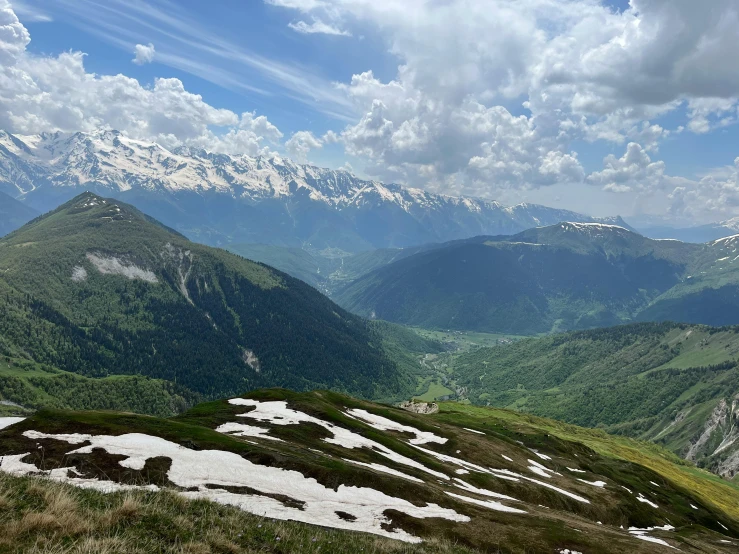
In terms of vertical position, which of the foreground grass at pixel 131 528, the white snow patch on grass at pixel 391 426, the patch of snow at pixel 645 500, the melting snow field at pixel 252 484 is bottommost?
the patch of snow at pixel 645 500

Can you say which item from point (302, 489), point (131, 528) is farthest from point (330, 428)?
point (131, 528)

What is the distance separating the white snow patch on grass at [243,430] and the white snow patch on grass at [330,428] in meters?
6.46

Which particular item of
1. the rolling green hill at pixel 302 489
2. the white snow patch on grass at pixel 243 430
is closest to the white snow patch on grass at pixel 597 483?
the rolling green hill at pixel 302 489

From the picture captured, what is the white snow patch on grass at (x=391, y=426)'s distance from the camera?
11581 centimetres

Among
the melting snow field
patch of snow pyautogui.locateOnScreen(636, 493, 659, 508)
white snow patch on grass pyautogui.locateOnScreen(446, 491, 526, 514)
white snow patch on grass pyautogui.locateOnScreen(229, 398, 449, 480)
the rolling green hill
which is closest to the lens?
the rolling green hill

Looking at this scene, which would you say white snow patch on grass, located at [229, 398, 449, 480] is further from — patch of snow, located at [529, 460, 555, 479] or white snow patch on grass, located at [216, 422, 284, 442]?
patch of snow, located at [529, 460, 555, 479]

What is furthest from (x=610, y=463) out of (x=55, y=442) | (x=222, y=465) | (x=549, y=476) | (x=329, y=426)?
(x=55, y=442)

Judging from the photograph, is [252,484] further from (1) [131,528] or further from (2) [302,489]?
(1) [131,528]

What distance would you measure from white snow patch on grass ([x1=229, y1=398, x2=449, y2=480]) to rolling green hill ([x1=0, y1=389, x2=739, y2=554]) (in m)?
0.47

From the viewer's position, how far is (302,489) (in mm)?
49688

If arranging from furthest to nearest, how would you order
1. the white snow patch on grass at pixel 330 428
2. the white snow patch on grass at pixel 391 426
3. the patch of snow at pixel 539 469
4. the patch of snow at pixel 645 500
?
the patch of snow at pixel 645 500
the white snow patch on grass at pixel 391 426
the patch of snow at pixel 539 469
the white snow patch on grass at pixel 330 428

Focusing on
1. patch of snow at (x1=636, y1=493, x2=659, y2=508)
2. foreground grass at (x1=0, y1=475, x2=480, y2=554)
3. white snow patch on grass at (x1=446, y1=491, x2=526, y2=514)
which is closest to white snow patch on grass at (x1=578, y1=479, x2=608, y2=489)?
patch of snow at (x1=636, y1=493, x2=659, y2=508)

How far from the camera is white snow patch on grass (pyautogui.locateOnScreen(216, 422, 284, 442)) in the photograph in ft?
252

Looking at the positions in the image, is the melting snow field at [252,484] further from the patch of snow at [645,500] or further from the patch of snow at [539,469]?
the patch of snow at [645,500]
